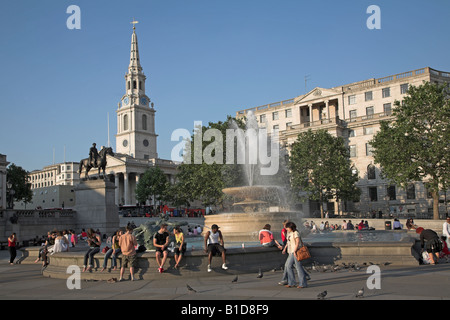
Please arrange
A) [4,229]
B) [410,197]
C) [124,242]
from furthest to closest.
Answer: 1. [410,197]
2. [4,229]
3. [124,242]

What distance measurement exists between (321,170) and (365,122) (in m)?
16.0

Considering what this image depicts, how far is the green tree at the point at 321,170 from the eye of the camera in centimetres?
5206

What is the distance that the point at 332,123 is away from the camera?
65375 mm

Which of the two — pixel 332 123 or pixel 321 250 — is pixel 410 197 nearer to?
pixel 332 123

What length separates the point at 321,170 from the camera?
52.6 m

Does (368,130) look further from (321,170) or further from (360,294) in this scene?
(360,294)

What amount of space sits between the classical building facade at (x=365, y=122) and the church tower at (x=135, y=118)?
47772mm

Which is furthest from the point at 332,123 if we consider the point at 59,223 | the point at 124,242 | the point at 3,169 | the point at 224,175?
the point at 124,242

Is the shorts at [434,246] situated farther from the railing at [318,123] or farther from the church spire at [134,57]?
the church spire at [134,57]

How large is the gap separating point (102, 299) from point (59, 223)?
25866 millimetres

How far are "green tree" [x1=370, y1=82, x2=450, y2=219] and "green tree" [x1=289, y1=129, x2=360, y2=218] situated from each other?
832 centimetres

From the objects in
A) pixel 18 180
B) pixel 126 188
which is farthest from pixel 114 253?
pixel 18 180

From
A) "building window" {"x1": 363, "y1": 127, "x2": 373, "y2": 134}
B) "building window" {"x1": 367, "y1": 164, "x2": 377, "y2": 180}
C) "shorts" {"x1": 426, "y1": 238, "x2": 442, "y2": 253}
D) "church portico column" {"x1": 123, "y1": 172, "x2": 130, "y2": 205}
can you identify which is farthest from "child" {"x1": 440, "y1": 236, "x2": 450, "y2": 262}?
"church portico column" {"x1": 123, "y1": 172, "x2": 130, "y2": 205}
